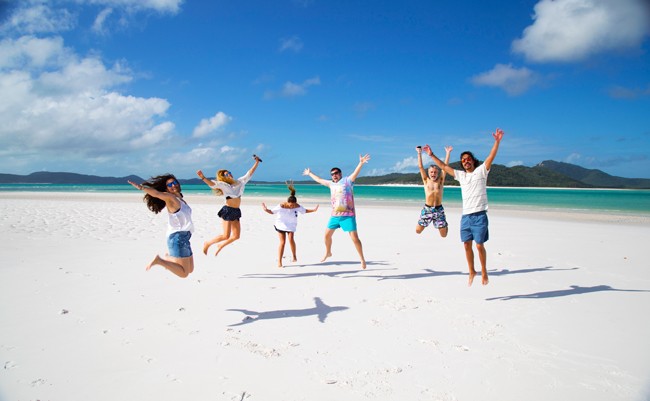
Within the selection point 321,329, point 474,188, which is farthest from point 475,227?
point 321,329

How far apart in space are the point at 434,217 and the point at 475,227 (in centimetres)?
199

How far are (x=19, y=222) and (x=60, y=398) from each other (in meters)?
14.5

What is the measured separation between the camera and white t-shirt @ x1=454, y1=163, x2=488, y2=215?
5945mm

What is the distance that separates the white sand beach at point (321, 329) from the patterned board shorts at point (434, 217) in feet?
3.01

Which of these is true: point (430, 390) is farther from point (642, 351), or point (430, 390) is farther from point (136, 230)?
point (136, 230)

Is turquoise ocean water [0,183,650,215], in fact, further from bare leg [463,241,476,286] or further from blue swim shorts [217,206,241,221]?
blue swim shorts [217,206,241,221]

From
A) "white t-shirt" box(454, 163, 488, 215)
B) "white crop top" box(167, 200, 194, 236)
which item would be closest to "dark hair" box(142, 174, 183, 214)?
"white crop top" box(167, 200, 194, 236)

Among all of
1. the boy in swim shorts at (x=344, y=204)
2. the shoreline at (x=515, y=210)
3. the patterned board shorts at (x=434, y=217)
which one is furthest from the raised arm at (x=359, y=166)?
the shoreline at (x=515, y=210)

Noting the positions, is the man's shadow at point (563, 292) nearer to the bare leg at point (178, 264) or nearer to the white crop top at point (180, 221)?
the bare leg at point (178, 264)

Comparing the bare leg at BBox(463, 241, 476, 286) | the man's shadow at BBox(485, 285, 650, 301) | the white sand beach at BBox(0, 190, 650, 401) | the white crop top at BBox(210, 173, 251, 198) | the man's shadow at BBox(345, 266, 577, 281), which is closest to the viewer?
the white sand beach at BBox(0, 190, 650, 401)

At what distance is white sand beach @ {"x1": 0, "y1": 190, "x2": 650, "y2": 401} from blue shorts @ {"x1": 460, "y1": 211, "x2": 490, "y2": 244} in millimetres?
899

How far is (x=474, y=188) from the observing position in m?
5.99

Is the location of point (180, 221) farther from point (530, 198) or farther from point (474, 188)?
point (530, 198)

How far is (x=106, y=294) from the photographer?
5.77m
